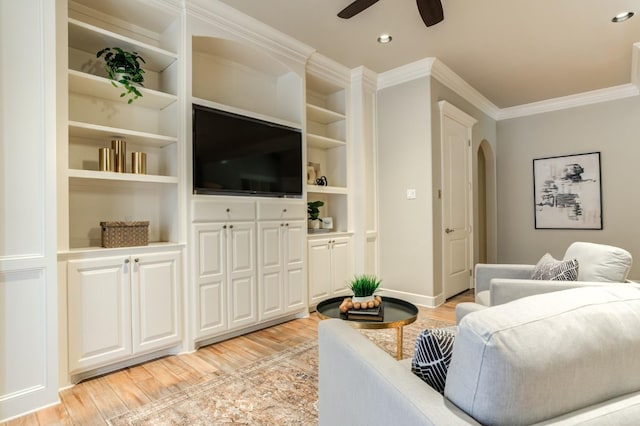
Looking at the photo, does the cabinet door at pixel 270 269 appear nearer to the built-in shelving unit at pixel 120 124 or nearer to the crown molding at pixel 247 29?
the built-in shelving unit at pixel 120 124

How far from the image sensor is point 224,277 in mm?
2834

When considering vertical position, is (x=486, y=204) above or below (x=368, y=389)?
above

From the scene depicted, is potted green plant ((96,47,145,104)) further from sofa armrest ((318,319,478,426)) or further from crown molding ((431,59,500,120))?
crown molding ((431,59,500,120))

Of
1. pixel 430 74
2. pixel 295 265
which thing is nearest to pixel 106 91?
pixel 295 265

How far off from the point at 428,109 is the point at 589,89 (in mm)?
2611

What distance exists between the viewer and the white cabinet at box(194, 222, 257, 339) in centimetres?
270

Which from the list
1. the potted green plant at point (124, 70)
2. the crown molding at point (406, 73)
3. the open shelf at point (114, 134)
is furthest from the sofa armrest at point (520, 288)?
the potted green plant at point (124, 70)

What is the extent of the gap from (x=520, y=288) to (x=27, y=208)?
9.26 ft

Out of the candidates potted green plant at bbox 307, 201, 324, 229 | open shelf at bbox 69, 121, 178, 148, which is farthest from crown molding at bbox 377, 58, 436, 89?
open shelf at bbox 69, 121, 178, 148

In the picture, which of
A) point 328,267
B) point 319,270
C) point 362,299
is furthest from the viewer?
point 328,267

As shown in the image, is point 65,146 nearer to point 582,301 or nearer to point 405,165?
point 582,301

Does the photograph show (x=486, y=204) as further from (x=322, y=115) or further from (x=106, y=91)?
(x=106, y=91)

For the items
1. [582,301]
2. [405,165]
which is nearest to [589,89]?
[405,165]

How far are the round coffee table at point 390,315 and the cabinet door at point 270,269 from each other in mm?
959
